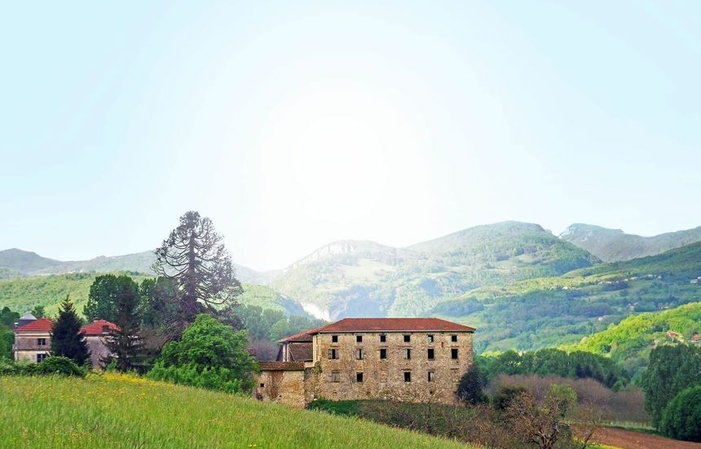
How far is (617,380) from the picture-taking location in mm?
113562

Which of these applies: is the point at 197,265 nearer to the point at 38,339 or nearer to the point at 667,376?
the point at 38,339

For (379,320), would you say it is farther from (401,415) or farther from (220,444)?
(220,444)

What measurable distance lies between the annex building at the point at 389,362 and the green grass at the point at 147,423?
40935 mm

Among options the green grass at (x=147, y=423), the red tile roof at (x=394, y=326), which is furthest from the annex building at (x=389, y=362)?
the green grass at (x=147, y=423)

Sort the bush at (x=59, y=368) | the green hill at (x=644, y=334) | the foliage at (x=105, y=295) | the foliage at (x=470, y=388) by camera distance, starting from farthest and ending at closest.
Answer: the green hill at (x=644, y=334)
the foliage at (x=105, y=295)
the foliage at (x=470, y=388)
the bush at (x=59, y=368)

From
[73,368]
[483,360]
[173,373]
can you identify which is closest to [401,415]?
[173,373]

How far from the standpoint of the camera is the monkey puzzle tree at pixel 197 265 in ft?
233

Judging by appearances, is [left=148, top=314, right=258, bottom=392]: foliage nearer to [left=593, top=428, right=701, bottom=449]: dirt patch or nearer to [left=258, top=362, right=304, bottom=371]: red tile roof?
[left=258, top=362, right=304, bottom=371]: red tile roof

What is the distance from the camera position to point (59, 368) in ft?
109

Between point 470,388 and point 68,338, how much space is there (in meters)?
36.7

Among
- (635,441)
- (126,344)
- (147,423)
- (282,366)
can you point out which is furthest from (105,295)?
(147,423)

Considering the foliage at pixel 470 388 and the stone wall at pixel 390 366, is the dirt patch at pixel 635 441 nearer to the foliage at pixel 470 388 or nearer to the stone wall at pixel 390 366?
the foliage at pixel 470 388

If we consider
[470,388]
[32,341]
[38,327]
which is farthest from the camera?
[38,327]

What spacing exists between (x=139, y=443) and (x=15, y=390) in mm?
9313
